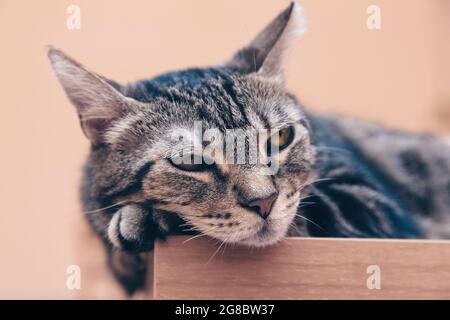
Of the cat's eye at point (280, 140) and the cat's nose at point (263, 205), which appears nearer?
the cat's nose at point (263, 205)

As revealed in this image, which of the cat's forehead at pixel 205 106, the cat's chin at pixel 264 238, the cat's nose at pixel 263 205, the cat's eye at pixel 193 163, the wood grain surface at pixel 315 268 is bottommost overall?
the wood grain surface at pixel 315 268

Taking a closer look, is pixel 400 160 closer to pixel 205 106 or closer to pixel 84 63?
pixel 205 106

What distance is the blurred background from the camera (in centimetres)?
107

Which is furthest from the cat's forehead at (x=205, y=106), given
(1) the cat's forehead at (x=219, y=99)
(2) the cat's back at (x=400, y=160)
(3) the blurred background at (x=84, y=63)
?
(2) the cat's back at (x=400, y=160)

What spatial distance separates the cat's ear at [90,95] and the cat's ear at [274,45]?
0.26 m

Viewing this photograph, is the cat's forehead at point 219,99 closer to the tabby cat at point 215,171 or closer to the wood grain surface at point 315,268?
the tabby cat at point 215,171

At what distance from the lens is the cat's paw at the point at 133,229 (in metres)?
0.85

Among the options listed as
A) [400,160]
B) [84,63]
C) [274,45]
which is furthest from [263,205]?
[400,160]

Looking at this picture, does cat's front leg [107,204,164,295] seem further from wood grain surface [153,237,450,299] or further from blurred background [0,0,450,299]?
blurred background [0,0,450,299]

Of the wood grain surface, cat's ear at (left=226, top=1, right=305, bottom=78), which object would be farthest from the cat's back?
the wood grain surface

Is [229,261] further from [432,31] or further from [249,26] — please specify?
[432,31]

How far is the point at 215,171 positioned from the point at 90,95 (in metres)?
0.26

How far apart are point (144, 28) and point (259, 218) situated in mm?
551
